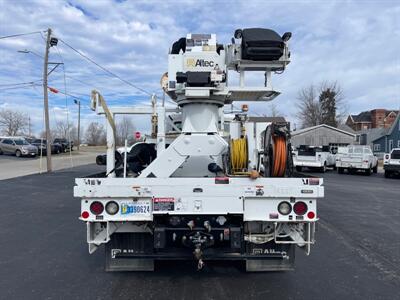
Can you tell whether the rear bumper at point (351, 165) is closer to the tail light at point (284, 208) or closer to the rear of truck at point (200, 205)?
the rear of truck at point (200, 205)

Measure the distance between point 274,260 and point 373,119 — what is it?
94.8 m

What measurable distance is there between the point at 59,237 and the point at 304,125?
69323mm

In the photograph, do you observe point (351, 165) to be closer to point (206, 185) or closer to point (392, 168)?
point (392, 168)

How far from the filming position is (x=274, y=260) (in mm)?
4844

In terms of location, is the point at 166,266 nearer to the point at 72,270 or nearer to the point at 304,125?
the point at 72,270

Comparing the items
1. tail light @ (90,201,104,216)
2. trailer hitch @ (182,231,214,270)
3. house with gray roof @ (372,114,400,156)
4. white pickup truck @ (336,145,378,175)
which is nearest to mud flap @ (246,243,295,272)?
trailer hitch @ (182,231,214,270)

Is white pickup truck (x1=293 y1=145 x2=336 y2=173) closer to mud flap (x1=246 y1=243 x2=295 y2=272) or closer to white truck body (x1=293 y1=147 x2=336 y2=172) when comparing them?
white truck body (x1=293 y1=147 x2=336 y2=172)

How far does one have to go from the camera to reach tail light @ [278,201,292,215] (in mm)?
4266

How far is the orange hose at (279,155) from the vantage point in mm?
4625

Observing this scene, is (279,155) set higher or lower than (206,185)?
higher

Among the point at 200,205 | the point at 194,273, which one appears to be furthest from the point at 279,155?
the point at 194,273

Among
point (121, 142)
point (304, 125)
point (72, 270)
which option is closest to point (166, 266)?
point (72, 270)

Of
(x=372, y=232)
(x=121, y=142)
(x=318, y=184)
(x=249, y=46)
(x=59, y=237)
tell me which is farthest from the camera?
(x=372, y=232)

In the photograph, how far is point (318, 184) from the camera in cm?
424
